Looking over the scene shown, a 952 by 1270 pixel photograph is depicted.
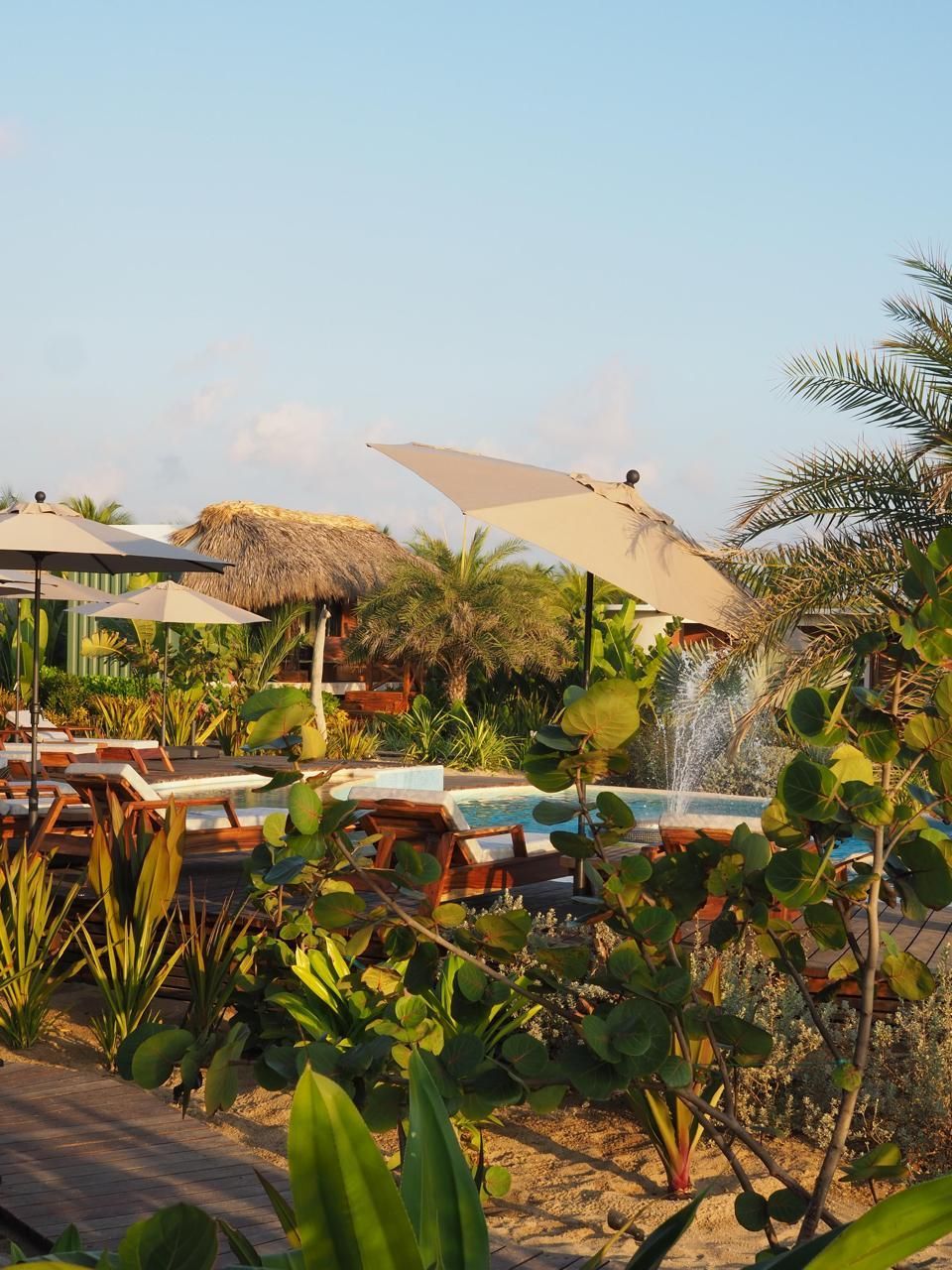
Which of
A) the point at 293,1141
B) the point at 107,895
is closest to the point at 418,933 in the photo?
the point at 293,1141

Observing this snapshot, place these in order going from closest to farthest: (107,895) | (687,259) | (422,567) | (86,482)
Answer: (107,895)
(687,259)
(422,567)
(86,482)

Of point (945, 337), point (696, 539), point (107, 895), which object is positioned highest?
point (945, 337)

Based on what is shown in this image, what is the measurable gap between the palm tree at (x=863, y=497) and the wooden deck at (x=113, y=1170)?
7.60 meters

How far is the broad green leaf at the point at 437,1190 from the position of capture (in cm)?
108

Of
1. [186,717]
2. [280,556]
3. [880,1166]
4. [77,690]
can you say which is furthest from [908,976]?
[280,556]

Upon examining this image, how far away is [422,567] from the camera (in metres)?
22.3

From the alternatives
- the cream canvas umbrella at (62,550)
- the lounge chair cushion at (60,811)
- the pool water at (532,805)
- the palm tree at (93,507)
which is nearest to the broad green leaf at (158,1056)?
the cream canvas umbrella at (62,550)

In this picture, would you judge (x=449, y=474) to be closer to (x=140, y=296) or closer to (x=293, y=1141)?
(x=293, y=1141)

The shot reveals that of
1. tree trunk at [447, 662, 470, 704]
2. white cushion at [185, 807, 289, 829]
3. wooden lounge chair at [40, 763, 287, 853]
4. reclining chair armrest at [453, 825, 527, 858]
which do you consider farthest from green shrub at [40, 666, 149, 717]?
reclining chair armrest at [453, 825, 527, 858]

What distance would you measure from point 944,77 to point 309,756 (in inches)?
380

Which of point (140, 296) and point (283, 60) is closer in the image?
point (283, 60)

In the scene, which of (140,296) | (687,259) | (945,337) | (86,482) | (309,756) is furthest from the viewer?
(86,482)

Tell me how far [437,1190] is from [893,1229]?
385 millimetres

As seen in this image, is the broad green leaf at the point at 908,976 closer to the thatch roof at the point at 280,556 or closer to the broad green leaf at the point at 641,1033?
the broad green leaf at the point at 641,1033
